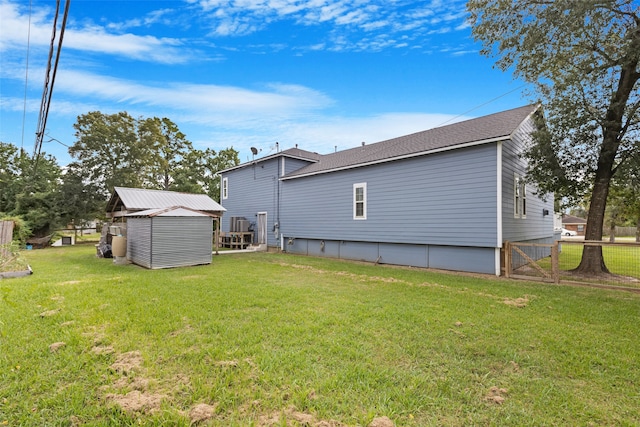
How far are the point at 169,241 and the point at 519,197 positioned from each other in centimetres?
1192

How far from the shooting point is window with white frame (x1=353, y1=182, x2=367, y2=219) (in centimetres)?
1191

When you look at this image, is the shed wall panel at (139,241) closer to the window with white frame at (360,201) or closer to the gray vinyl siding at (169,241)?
the gray vinyl siding at (169,241)

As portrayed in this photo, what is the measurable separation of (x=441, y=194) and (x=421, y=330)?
21.1 feet

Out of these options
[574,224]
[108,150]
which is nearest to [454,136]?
[108,150]

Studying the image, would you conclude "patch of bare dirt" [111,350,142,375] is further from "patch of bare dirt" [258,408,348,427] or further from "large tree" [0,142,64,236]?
"large tree" [0,142,64,236]

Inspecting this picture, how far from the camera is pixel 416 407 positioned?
7.97 feet

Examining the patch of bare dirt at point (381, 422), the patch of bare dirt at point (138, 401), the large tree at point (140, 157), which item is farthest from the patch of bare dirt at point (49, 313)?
the large tree at point (140, 157)

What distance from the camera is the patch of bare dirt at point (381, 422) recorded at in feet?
7.18

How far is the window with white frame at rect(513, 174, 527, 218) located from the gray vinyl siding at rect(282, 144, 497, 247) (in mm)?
1694

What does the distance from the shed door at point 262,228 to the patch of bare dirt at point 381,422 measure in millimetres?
14846

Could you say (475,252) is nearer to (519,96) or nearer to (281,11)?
(519,96)

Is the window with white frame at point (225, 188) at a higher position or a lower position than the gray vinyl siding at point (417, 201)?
higher

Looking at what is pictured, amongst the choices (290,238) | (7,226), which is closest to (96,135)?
(7,226)

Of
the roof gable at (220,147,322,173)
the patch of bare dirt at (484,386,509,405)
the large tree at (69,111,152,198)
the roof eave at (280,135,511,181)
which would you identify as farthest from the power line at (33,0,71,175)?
the large tree at (69,111,152,198)
